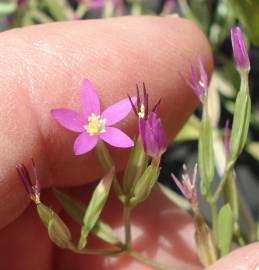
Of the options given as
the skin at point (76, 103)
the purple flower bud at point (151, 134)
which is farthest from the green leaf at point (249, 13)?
the purple flower bud at point (151, 134)

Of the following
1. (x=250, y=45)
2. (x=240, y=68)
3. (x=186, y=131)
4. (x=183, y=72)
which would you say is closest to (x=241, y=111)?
(x=240, y=68)

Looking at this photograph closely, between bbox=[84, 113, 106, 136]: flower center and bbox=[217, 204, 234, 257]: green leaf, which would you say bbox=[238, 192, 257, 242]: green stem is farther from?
bbox=[84, 113, 106, 136]: flower center

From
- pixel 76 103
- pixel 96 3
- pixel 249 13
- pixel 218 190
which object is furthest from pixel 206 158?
pixel 96 3

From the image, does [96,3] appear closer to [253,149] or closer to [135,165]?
[253,149]

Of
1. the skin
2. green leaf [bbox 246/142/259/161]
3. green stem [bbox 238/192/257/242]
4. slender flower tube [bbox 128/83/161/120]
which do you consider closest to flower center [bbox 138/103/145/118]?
slender flower tube [bbox 128/83/161/120]

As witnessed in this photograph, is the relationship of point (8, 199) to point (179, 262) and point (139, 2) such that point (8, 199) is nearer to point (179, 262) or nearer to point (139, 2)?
point (179, 262)

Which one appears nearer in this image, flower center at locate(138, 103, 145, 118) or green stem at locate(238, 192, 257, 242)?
flower center at locate(138, 103, 145, 118)
